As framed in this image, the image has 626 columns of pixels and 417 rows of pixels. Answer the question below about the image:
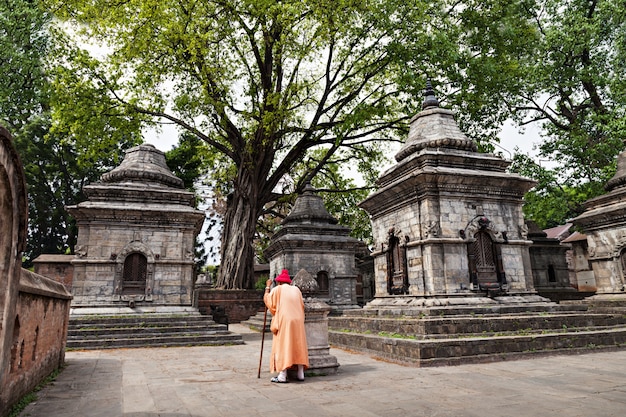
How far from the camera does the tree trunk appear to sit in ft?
64.0

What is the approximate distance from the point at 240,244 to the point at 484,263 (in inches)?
483

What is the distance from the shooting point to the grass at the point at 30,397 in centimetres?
464

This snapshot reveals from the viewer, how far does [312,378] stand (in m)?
6.52

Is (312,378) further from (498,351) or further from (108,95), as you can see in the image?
(108,95)

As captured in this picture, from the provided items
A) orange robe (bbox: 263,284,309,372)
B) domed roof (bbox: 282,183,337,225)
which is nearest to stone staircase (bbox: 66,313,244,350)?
orange robe (bbox: 263,284,309,372)

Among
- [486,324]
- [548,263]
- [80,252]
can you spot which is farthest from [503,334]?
[548,263]

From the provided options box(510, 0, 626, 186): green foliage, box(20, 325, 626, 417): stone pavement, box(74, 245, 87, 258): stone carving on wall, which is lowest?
box(20, 325, 626, 417): stone pavement

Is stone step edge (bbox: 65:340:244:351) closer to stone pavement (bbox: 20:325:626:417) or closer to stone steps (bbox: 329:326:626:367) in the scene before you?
stone pavement (bbox: 20:325:626:417)

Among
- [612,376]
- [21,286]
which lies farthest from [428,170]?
[21,286]

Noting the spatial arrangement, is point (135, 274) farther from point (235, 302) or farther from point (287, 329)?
point (287, 329)

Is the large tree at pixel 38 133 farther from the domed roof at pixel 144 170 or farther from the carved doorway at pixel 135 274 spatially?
the carved doorway at pixel 135 274

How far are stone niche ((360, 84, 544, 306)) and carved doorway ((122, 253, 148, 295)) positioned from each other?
7340 millimetres

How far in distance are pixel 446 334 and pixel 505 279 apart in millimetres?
2870

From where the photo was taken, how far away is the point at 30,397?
531cm
